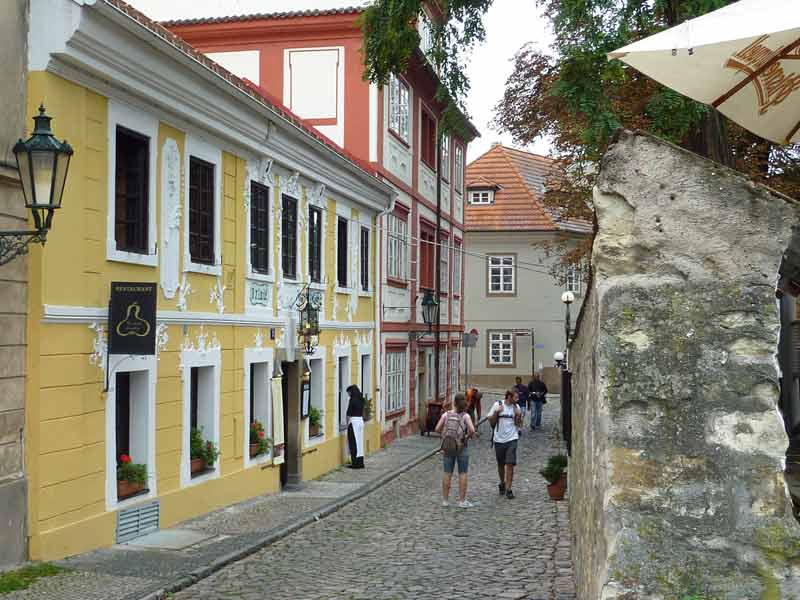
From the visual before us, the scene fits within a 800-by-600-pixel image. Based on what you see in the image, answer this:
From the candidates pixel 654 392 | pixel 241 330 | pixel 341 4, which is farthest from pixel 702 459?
pixel 341 4

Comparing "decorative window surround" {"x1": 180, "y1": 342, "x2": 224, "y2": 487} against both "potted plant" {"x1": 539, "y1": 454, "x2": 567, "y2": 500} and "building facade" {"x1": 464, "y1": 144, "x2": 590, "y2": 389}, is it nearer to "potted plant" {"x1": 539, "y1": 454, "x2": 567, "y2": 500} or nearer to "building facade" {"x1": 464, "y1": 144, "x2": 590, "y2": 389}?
"potted plant" {"x1": 539, "y1": 454, "x2": 567, "y2": 500}

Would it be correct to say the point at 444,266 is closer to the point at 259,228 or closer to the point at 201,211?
the point at 259,228

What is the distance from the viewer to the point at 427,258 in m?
30.9

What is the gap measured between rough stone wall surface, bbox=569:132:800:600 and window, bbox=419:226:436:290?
25.0 meters

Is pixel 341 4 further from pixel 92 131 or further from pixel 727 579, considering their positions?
pixel 727 579

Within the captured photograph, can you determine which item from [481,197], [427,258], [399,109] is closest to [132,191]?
[399,109]

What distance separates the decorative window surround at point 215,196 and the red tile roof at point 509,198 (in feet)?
101

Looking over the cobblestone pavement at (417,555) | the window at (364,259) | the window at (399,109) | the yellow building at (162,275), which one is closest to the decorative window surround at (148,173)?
the yellow building at (162,275)

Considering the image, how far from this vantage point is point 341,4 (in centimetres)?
2469

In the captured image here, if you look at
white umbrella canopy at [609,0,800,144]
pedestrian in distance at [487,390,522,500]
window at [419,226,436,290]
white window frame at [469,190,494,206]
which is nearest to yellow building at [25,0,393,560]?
pedestrian in distance at [487,390,522,500]

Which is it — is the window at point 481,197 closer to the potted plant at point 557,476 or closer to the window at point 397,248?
the window at point 397,248

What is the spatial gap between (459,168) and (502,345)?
12.7 metres

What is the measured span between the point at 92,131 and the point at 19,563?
444 cm

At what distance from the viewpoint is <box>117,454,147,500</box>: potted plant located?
12.2 meters
